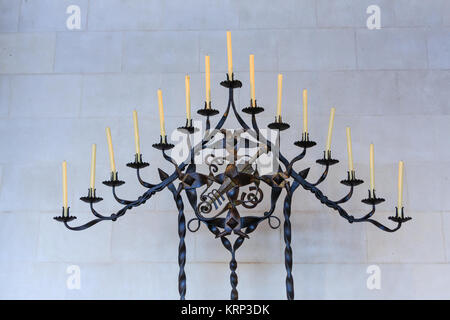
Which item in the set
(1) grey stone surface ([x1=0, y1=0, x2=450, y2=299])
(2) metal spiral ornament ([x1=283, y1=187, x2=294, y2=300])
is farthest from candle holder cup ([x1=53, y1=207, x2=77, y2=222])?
(2) metal spiral ornament ([x1=283, y1=187, x2=294, y2=300])

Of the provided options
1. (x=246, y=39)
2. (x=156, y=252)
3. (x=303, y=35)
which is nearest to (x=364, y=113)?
(x=303, y=35)

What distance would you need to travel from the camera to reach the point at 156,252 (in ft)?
6.67

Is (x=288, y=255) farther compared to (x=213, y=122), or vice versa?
(x=213, y=122)

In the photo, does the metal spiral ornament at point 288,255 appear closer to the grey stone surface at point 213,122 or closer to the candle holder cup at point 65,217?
the grey stone surface at point 213,122

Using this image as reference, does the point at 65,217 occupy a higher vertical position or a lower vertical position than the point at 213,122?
lower


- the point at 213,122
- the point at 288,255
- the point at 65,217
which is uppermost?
the point at 213,122

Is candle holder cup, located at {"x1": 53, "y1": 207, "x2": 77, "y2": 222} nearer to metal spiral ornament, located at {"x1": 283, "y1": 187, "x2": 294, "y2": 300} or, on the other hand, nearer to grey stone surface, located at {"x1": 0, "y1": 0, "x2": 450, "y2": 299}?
grey stone surface, located at {"x1": 0, "y1": 0, "x2": 450, "y2": 299}

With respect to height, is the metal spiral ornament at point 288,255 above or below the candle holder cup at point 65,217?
below

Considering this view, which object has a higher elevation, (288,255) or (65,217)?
(65,217)

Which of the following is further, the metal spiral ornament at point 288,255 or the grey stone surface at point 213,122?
the grey stone surface at point 213,122

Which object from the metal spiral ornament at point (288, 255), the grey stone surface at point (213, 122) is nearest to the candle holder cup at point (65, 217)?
the grey stone surface at point (213, 122)

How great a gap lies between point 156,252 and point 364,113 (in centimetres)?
100

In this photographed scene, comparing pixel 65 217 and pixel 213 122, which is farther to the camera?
pixel 213 122
